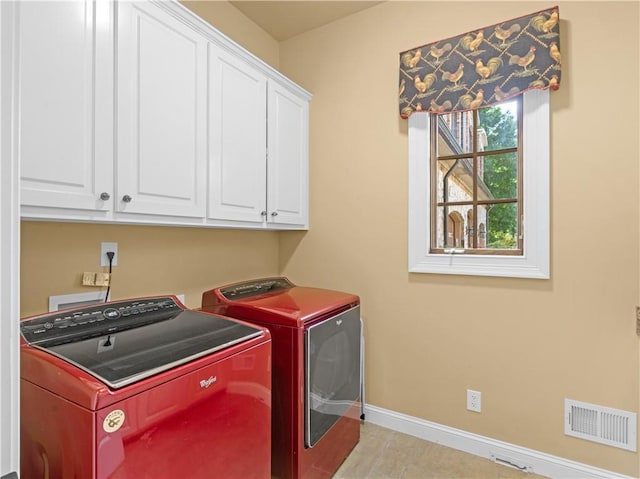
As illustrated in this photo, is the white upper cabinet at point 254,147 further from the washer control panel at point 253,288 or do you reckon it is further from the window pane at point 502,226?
the window pane at point 502,226

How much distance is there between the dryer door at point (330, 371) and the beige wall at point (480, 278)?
38 centimetres

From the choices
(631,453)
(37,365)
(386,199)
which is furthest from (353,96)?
(631,453)

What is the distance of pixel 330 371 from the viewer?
1797mm

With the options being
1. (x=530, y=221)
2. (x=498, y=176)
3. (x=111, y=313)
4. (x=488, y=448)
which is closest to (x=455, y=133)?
(x=498, y=176)

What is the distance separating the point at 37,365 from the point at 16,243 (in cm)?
69

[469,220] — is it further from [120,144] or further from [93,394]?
[93,394]

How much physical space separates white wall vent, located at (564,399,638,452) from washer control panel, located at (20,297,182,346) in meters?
2.04

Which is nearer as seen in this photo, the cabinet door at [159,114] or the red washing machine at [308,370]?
the cabinet door at [159,114]

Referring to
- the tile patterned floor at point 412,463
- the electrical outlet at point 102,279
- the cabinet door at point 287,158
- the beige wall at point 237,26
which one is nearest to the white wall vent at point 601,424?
the tile patterned floor at point 412,463

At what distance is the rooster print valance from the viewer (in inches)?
69.4

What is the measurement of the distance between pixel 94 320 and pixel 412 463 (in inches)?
69.3

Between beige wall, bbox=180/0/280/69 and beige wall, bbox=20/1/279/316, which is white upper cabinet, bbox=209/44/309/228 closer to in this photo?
beige wall, bbox=20/1/279/316

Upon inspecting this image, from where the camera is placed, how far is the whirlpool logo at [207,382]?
1110mm

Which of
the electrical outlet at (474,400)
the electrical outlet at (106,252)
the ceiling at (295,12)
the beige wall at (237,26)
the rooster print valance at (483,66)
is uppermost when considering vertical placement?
the ceiling at (295,12)
